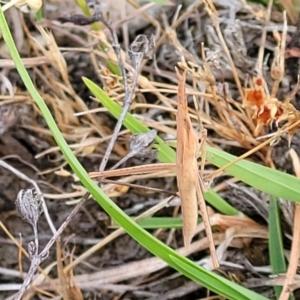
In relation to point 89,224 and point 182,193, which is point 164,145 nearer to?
point 182,193

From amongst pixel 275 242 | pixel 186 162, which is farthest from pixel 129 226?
pixel 275 242

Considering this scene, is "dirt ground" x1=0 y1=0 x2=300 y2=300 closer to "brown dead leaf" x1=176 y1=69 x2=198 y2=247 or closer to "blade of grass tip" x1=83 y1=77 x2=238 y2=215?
"blade of grass tip" x1=83 y1=77 x2=238 y2=215

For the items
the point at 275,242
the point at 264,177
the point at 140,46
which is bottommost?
the point at 275,242

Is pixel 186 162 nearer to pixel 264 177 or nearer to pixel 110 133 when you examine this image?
pixel 264 177

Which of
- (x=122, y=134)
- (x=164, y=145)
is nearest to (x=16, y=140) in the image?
(x=122, y=134)

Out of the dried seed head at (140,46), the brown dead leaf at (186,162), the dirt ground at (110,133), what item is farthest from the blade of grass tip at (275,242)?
the dried seed head at (140,46)

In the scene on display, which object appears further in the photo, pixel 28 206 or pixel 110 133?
pixel 110 133

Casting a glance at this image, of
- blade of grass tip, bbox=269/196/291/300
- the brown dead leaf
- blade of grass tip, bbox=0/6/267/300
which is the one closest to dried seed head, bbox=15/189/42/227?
blade of grass tip, bbox=0/6/267/300

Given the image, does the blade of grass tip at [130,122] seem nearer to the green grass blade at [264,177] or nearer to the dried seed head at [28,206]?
the green grass blade at [264,177]
